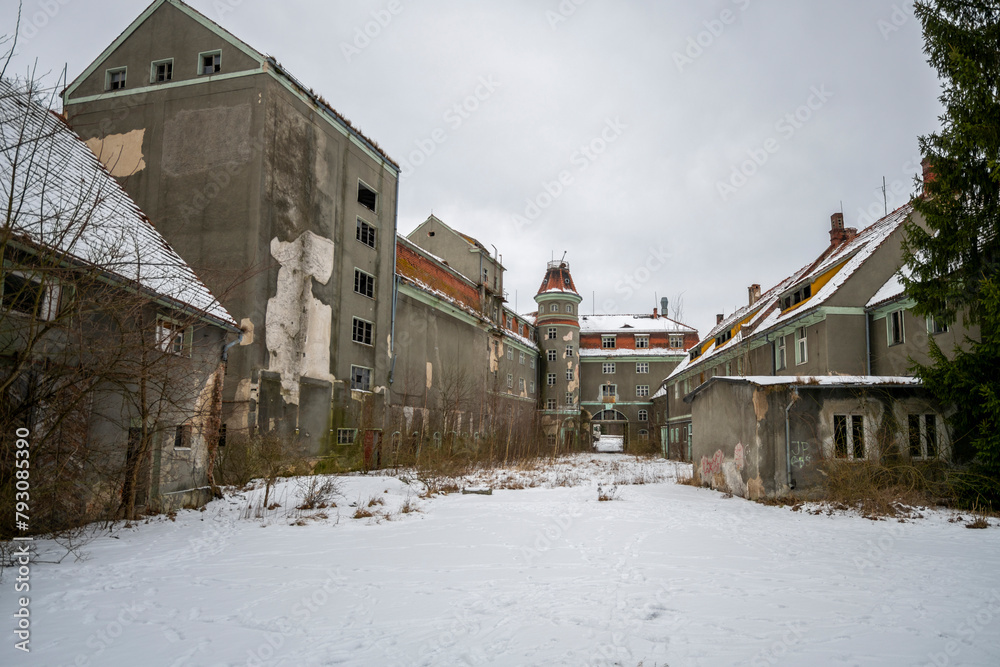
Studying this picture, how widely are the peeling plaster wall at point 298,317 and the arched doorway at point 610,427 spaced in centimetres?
3866

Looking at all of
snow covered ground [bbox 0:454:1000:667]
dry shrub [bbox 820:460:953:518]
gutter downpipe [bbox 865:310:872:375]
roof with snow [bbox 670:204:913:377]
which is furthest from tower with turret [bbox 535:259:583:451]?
snow covered ground [bbox 0:454:1000:667]

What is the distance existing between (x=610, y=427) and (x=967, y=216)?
1828 inches

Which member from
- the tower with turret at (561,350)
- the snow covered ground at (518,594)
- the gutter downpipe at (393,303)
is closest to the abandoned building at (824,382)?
the snow covered ground at (518,594)

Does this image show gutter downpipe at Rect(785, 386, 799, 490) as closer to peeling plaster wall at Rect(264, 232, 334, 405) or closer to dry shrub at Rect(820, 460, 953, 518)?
dry shrub at Rect(820, 460, 953, 518)

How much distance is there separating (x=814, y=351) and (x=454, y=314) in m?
19.3

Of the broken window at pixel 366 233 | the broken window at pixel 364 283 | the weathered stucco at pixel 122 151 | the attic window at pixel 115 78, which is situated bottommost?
the broken window at pixel 364 283

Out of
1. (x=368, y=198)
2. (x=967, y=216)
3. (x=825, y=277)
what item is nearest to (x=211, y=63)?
(x=368, y=198)

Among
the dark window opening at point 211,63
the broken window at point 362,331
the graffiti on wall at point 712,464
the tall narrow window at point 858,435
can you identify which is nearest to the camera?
the tall narrow window at point 858,435

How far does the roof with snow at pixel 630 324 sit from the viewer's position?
59.7 m

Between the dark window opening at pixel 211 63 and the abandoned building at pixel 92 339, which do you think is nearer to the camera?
the abandoned building at pixel 92 339

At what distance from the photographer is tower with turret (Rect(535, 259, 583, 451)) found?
54594mm

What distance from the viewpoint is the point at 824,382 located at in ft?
49.4

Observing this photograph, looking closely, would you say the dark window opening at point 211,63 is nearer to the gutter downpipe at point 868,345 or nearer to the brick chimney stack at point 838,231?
the gutter downpipe at point 868,345

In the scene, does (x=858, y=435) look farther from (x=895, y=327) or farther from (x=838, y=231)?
(x=838, y=231)
